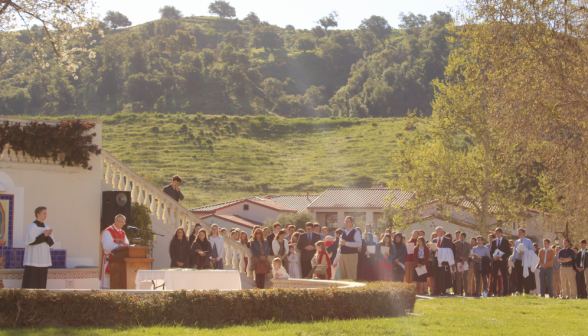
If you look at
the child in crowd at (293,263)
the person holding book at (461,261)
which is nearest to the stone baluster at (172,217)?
the child in crowd at (293,263)

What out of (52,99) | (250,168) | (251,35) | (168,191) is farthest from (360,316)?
(251,35)

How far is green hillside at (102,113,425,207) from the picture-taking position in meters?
67.8

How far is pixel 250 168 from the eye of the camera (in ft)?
247

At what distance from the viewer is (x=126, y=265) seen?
32.6 ft

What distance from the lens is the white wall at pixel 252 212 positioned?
57.8 meters

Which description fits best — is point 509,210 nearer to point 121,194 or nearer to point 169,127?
point 121,194

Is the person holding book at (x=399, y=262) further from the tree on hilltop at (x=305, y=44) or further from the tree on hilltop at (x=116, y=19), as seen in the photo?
the tree on hilltop at (x=116, y=19)

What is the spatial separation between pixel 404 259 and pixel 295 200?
4952 centimetres

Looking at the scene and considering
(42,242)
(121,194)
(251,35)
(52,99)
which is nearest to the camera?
(42,242)

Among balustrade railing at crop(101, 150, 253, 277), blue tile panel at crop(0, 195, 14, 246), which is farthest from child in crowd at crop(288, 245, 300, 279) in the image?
blue tile panel at crop(0, 195, 14, 246)

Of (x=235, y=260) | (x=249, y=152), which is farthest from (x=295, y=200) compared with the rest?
(x=235, y=260)

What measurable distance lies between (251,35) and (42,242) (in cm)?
18241

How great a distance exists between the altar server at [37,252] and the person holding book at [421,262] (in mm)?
8899

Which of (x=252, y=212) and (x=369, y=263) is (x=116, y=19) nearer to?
(x=252, y=212)
